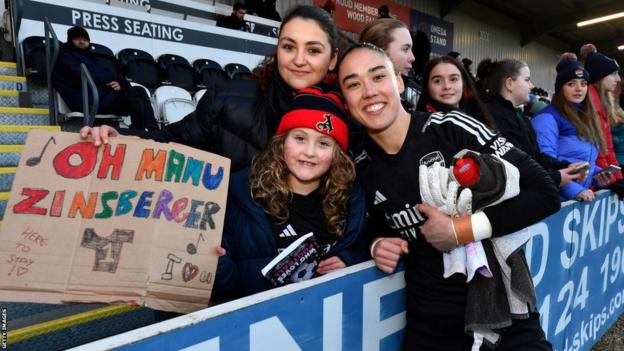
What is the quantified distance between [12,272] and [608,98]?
4.03 metres

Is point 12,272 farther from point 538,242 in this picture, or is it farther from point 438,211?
point 538,242

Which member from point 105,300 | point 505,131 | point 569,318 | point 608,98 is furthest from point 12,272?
point 608,98

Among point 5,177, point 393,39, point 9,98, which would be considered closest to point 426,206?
point 393,39

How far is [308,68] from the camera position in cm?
151

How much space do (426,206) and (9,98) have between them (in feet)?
14.8

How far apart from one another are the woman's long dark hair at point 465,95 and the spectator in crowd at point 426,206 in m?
1.01

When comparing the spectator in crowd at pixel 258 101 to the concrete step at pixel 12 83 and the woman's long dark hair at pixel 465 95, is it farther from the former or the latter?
the concrete step at pixel 12 83

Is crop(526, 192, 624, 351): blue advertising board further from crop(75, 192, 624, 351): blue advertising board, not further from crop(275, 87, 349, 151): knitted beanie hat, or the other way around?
crop(275, 87, 349, 151): knitted beanie hat

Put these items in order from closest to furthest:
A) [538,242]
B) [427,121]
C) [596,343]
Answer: [427,121]
[538,242]
[596,343]

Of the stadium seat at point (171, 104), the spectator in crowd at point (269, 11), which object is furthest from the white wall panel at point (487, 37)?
the stadium seat at point (171, 104)

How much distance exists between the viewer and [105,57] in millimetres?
5293

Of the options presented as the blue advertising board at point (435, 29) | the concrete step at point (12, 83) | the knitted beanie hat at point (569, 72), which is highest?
the blue advertising board at point (435, 29)

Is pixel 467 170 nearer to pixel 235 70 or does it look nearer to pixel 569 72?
pixel 569 72

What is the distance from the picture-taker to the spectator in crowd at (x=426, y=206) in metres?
1.18
